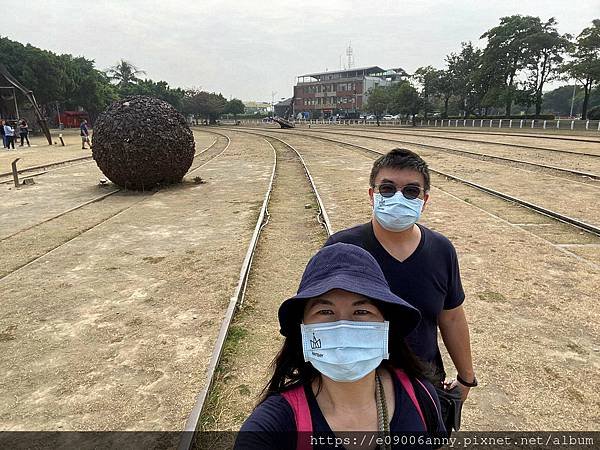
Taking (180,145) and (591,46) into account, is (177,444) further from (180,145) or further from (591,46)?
(591,46)

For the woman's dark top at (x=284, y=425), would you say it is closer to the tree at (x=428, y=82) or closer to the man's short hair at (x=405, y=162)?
the man's short hair at (x=405, y=162)

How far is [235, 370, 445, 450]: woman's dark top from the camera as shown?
1338 millimetres

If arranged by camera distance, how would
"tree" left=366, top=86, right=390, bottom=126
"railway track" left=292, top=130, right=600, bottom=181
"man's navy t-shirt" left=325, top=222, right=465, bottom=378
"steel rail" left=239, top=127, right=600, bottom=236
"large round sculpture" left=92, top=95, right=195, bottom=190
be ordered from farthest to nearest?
"tree" left=366, top=86, right=390, bottom=126 → "railway track" left=292, top=130, right=600, bottom=181 → "large round sculpture" left=92, top=95, right=195, bottom=190 → "steel rail" left=239, top=127, right=600, bottom=236 → "man's navy t-shirt" left=325, top=222, right=465, bottom=378

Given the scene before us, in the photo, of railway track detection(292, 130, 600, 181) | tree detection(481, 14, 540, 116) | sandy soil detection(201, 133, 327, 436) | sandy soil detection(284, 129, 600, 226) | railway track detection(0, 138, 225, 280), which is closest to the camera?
sandy soil detection(201, 133, 327, 436)

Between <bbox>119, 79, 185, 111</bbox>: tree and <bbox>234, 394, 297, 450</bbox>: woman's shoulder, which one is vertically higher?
<bbox>119, 79, 185, 111</bbox>: tree

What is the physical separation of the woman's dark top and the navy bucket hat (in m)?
0.26

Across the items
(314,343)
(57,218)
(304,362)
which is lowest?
(57,218)

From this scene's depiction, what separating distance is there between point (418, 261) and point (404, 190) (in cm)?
45

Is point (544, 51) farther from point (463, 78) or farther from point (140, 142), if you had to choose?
point (140, 142)

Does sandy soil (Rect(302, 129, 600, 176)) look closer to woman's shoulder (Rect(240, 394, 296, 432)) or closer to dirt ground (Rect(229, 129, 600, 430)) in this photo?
dirt ground (Rect(229, 129, 600, 430))

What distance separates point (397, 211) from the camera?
2246mm

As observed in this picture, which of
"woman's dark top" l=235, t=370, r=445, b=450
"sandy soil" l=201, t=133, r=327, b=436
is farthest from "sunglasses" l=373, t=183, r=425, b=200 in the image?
"sandy soil" l=201, t=133, r=327, b=436

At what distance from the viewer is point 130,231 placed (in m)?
8.07

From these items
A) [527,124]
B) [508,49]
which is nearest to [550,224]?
[527,124]
